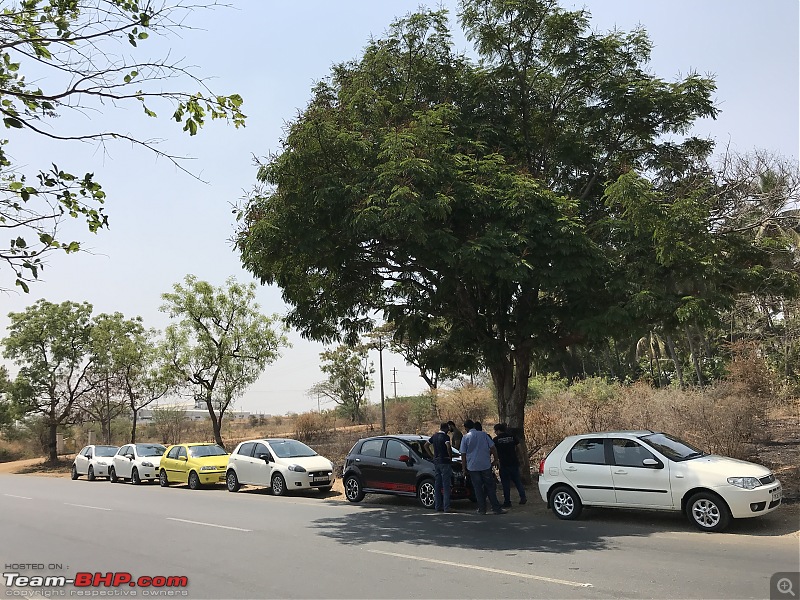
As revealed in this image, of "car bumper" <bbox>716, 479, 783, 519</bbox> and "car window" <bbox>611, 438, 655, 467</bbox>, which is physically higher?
"car window" <bbox>611, 438, 655, 467</bbox>

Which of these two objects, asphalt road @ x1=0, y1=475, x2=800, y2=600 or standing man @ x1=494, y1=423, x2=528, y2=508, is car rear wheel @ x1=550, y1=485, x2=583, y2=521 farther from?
standing man @ x1=494, y1=423, x2=528, y2=508

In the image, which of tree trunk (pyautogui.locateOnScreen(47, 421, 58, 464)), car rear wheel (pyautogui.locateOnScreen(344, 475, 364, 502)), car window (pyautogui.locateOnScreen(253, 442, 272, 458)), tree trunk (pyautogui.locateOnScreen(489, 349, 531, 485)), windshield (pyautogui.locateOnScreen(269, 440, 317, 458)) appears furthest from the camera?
tree trunk (pyautogui.locateOnScreen(47, 421, 58, 464))

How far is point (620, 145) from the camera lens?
15188 mm

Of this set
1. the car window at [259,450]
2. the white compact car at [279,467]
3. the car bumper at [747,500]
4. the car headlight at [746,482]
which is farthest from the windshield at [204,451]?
the car headlight at [746,482]

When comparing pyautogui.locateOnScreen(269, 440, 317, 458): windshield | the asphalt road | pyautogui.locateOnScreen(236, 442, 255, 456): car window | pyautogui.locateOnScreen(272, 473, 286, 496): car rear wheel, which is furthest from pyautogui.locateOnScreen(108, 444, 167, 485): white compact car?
the asphalt road

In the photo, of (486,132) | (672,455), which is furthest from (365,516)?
(486,132)

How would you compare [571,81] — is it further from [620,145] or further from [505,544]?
[505,544]

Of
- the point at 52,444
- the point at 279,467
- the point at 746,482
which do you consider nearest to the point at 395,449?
the point at 279,467

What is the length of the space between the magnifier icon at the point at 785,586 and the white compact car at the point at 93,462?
86.5 feet

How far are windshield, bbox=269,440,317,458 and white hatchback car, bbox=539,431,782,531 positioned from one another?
891 centimetres

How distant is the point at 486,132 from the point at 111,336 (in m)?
30.0

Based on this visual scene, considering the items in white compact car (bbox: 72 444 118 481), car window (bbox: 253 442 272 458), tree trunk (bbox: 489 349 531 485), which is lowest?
white compact car (bbox: 72 444 118 481)

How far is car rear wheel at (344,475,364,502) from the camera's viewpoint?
16.1 metres

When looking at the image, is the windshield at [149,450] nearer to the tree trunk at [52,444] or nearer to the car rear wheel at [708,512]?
the tree trunk at [52,444]
